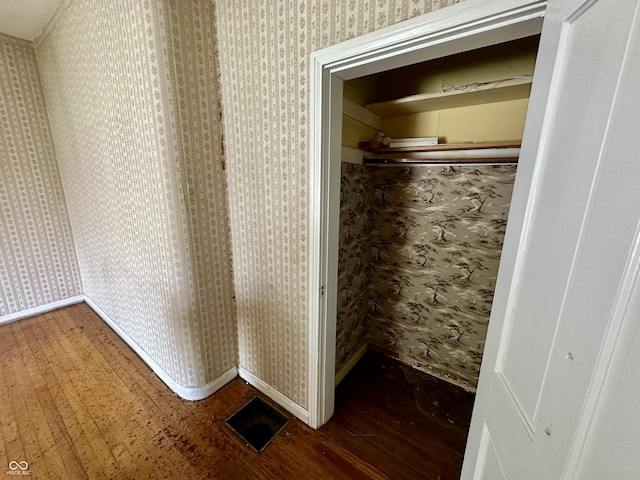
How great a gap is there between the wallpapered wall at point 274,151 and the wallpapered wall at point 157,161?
0.14 m

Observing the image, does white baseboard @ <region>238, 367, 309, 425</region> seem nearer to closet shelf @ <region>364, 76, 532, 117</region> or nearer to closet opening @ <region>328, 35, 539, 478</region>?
closet opening @ <region>328, 35, 539, 478</region>

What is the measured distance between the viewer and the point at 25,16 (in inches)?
78.7

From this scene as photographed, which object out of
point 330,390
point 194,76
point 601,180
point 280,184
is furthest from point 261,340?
point 601,180

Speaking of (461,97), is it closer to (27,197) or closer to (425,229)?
(425,229)

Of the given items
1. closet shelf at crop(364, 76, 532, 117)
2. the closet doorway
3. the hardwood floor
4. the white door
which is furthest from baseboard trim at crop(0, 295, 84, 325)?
the white door

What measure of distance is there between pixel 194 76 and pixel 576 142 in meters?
1.69

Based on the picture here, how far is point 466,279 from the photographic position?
1.83m

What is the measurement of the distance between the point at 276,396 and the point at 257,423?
186 millimetres

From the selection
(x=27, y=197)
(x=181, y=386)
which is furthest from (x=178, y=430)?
(x=27, y=197)

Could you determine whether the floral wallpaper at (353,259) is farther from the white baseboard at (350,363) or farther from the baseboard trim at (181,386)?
the baseboard trim at (181,386)

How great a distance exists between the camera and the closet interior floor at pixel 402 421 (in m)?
1.43

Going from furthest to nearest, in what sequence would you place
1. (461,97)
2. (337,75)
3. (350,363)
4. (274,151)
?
(350,363) → (461,97) → (274,151) → (337,75)

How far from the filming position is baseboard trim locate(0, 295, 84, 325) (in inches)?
101

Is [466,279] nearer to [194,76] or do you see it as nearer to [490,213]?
[490,213]
